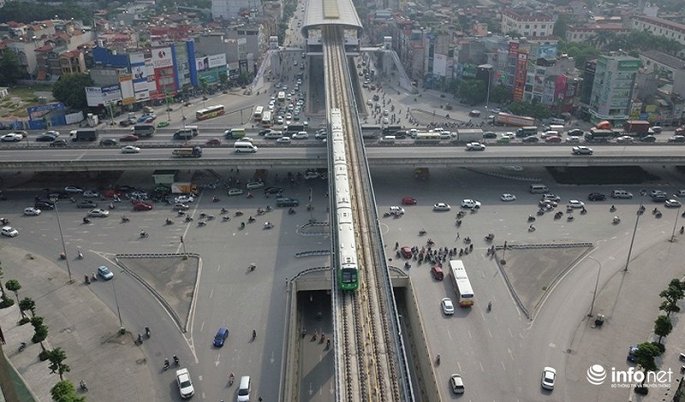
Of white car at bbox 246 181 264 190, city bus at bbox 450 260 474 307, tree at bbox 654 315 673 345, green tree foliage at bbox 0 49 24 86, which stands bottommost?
city bus at bbox 450 260 474 307

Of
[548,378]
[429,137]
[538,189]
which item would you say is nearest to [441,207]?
[538,189]

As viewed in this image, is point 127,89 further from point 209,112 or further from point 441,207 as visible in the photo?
point 441,207

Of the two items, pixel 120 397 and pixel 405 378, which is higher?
pixel 405 378

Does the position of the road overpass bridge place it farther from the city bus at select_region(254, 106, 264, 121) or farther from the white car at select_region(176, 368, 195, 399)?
the white car at select_region(176, 368, 195, 399)

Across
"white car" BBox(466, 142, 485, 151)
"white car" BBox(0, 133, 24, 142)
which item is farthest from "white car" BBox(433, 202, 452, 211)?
"white car" BBox(0, 133, 24, 142)

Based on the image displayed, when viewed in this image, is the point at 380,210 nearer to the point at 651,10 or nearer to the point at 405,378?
the point at 405,378

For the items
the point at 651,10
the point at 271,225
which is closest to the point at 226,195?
the point at 271,225
